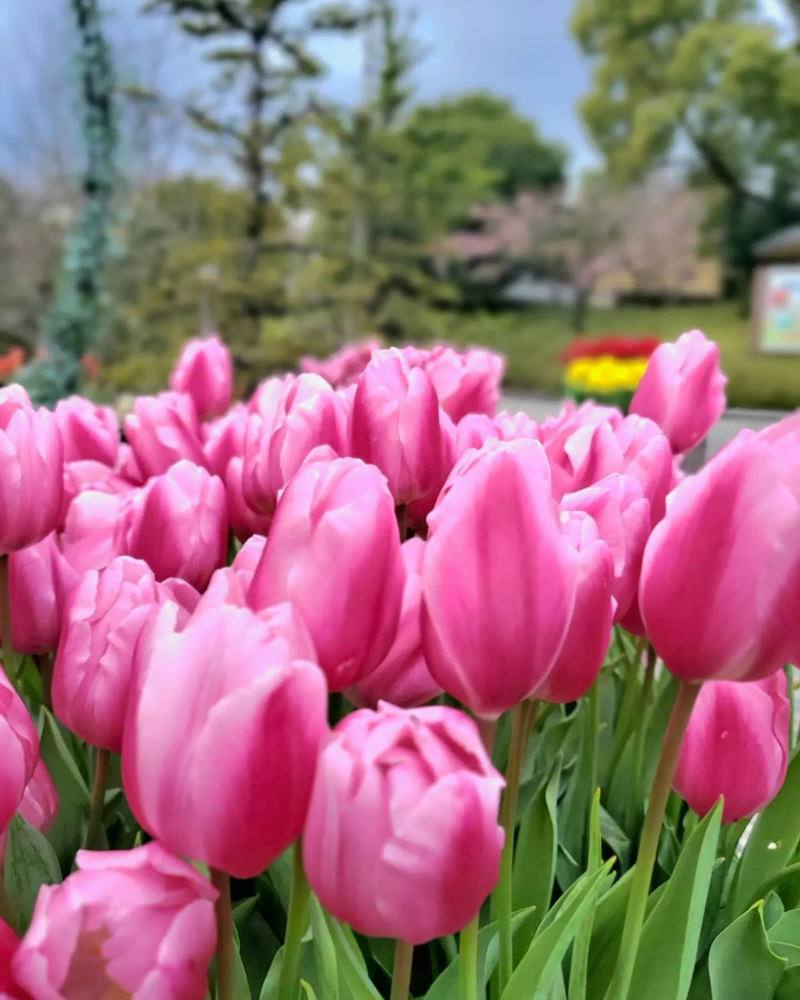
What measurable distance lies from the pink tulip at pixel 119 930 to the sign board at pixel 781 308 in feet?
19.3

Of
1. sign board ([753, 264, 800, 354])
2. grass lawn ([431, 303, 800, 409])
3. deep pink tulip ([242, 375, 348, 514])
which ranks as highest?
deep pink tulip ([242, 375, 348, 514])

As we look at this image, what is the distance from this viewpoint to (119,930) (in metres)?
0.17

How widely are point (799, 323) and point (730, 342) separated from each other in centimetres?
366

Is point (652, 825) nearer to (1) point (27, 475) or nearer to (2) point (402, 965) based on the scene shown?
(2) point (402, 965)

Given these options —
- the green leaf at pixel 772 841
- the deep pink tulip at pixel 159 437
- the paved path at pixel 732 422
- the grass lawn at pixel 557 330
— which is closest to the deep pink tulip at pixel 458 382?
the paved path at pixel 732 422

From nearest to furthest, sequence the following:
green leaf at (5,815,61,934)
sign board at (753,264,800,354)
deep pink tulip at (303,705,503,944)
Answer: deep pink tulip at (303,705,503,944) < green leaf at (5,815,61,934) < sign board at (753,264,800,354)

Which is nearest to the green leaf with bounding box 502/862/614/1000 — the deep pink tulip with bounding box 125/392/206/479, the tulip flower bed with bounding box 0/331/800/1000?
the tulip flower bed with bounding box 0/331/800/1000

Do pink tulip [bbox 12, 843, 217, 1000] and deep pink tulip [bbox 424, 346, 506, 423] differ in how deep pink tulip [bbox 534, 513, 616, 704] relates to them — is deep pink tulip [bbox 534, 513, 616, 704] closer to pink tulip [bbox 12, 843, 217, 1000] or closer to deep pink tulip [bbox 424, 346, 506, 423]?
pink tulip [bbox 12, 843, 217, 1000]

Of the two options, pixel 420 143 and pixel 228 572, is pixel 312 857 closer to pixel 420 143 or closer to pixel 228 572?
pixel 228 572

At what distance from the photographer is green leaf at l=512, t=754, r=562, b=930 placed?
32 centimetres

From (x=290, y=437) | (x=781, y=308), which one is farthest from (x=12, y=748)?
(x=781, y=308)

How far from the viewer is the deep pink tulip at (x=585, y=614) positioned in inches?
9.1

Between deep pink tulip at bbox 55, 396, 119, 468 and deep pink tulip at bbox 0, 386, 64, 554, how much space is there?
0.51 ft

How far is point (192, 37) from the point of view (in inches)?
189
